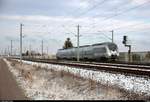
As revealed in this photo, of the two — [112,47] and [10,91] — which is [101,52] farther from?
[10,91]

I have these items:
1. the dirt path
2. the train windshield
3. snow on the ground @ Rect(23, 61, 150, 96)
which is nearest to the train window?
the train windshield

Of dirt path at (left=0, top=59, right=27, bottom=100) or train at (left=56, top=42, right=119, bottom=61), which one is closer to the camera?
dirt path at (left=0, top=59, right=27, bottom=100)

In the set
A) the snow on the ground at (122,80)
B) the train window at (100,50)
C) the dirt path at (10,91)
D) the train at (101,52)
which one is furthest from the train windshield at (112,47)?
the dirt path at (10,91)

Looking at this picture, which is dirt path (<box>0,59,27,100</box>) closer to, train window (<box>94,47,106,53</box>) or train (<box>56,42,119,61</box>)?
train window (<box>94,47,106,53</box>)

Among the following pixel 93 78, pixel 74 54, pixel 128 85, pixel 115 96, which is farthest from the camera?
pixel 74 54

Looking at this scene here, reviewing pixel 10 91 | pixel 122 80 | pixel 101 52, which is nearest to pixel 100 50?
pixel 101 52

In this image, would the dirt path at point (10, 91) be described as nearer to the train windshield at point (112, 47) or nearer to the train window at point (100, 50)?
the train window at point (100, 50)

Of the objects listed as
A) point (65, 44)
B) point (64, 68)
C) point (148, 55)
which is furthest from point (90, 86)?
point (65, 44)

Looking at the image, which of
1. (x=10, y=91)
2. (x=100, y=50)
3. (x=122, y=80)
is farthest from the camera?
(x=100, y=50)

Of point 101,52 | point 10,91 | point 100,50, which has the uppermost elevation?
point 100,50

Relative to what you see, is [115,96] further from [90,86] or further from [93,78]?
[93,78]

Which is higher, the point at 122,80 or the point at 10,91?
the point at 122,80

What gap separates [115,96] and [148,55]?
48179 mm

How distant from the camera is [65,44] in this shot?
392 ft
